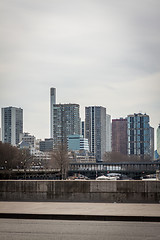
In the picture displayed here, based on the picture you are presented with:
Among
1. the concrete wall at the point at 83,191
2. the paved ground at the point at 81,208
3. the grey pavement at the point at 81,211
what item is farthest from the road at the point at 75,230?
the concrete wall at the point at 83,191

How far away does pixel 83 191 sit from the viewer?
2356 cm

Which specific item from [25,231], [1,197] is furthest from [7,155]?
[25,231]

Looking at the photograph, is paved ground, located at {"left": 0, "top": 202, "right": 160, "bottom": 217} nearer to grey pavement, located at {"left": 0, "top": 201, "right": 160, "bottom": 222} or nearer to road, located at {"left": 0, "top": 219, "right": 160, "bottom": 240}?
grey pavement, located at {"left": 0, "top": 201, "right": 160, "bottom": 222}

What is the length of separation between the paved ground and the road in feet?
4.47

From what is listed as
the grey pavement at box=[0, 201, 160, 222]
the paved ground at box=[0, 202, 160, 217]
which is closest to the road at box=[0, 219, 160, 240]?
the grey pavement at box=[0, 201, 160, 222]

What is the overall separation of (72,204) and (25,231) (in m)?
6.83

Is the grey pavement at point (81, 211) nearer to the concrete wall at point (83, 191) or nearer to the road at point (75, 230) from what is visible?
the road at point (75, 230)

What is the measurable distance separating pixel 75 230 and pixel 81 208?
489cm

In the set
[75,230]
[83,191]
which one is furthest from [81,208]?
[75,230]

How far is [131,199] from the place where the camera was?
909 inches

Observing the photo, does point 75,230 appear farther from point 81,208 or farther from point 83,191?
point 83,191

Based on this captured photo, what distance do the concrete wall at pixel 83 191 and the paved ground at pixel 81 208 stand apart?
4.32 feet

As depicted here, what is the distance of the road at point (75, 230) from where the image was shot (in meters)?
13.8

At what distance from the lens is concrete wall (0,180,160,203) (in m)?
22.9
